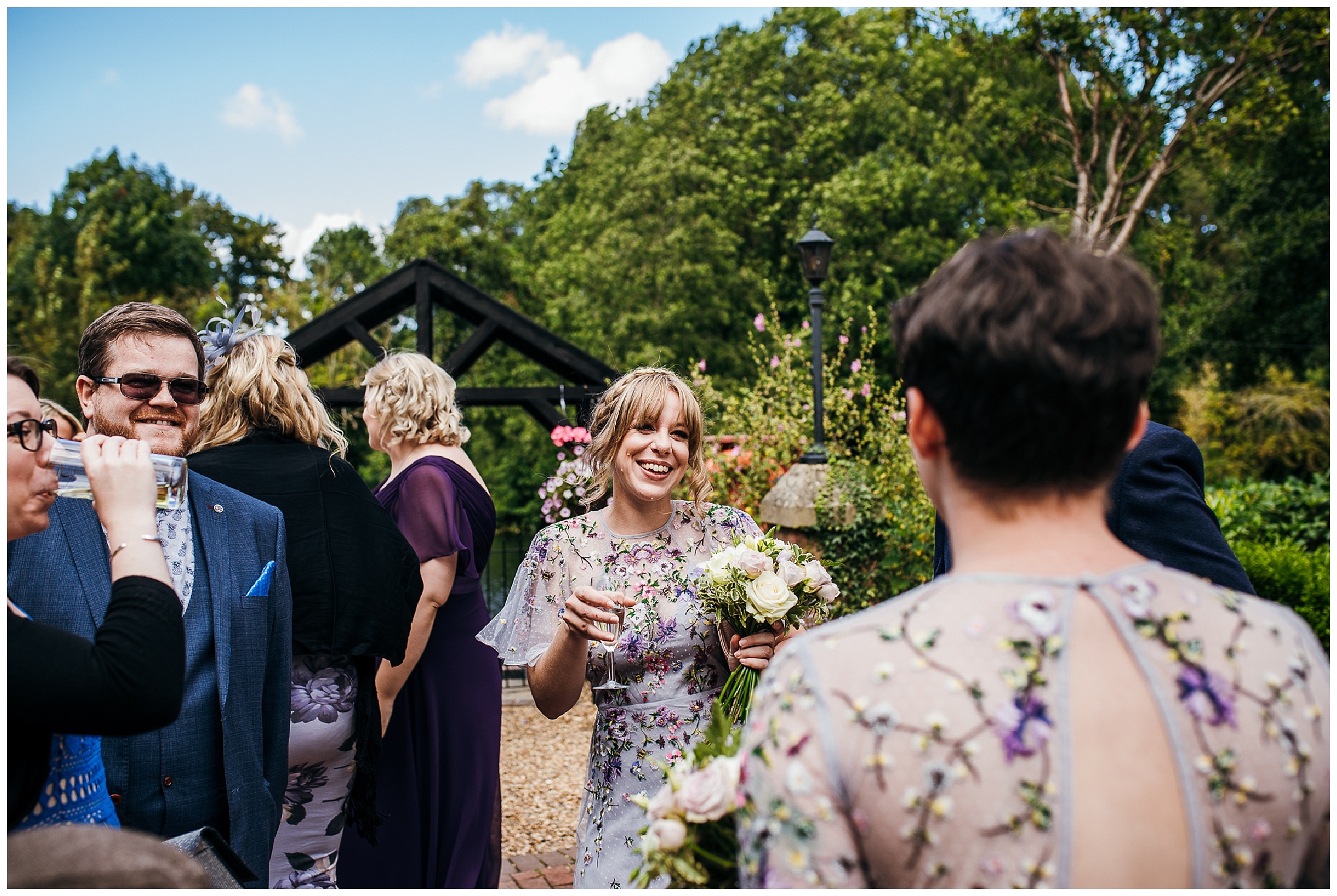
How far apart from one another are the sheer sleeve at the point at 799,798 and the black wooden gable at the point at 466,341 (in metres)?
5.81

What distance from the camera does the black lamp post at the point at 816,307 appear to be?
7.79 metres

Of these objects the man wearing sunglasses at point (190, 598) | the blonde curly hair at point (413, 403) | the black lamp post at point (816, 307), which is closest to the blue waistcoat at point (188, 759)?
the man wearing sunglasses at point (190, 598)

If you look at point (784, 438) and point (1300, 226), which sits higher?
point (1300, 226)

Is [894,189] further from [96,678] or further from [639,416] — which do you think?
[96,678]

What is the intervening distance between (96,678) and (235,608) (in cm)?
84

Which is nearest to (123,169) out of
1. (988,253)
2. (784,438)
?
(784,438)

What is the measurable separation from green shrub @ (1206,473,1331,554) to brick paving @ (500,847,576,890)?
26.5 ft

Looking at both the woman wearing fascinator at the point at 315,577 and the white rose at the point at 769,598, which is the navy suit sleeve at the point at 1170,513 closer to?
the white rose at the point at 769,598

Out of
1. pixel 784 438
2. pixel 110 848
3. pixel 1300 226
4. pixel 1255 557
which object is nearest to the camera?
pixel 110 848

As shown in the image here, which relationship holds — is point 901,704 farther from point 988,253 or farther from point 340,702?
point 340,702

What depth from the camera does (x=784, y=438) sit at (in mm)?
8742

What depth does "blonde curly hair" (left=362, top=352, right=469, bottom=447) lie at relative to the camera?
3803 mm

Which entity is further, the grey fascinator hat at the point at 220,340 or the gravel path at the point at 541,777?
the gravel path at the point at 541,777

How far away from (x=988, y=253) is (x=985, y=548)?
1.17 ft
